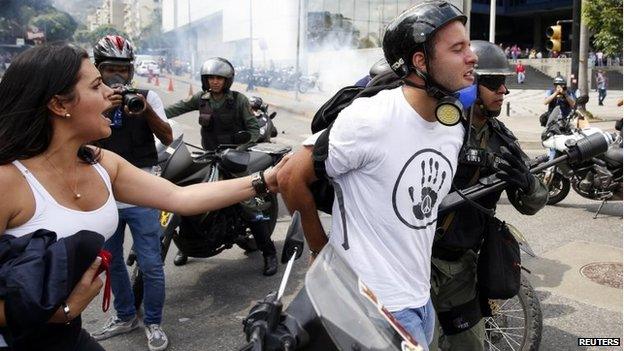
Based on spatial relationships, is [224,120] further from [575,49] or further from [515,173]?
[575,49]

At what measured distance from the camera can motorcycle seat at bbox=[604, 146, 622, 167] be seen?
6.18m

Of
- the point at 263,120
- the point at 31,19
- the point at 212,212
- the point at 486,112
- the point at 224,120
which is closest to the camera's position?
the point at 486,112

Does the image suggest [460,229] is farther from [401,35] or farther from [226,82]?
[226,82]

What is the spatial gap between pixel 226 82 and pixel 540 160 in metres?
3.09

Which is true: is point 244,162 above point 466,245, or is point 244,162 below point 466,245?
above

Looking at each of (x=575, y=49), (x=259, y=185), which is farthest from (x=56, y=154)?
(x=575, y=49)

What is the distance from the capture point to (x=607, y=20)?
16328 mm

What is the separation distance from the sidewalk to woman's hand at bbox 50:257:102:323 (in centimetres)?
1170

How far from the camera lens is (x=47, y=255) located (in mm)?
1552

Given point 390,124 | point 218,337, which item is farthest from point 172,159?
point 390,124

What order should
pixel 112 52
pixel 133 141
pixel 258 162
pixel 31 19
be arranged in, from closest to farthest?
pixel 112 52, pixel 133 141, pixel 258 162, pixel 31 19

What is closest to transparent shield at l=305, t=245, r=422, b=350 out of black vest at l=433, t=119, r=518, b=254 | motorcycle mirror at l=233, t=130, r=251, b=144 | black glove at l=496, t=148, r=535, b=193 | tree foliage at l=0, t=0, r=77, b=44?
black vest at l=433, t=119, r=518, b=254

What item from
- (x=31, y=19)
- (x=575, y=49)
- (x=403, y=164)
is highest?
(x=31, y=19)

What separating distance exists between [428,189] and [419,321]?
446mm
